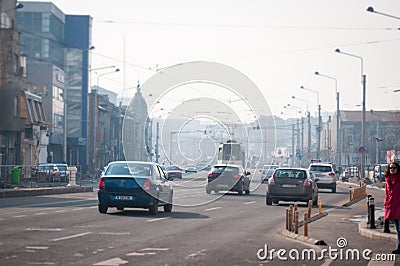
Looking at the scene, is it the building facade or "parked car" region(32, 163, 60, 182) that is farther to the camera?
the building facade

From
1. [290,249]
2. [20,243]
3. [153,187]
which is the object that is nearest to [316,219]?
[153,187]

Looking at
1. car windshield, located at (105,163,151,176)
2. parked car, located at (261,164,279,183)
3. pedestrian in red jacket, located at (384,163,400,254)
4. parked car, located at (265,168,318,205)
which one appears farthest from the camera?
parked car, located at (261,164,279,183)

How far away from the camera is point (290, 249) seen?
15.2 metres

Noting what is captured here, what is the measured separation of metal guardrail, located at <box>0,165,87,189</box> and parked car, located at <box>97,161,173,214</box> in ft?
55.0

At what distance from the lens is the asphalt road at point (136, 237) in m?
13.1

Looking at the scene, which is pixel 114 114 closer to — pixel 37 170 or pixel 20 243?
pixel 37 170

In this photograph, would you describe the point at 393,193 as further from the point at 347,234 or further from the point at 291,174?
the point at 291,174

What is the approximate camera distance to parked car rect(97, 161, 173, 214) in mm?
23406

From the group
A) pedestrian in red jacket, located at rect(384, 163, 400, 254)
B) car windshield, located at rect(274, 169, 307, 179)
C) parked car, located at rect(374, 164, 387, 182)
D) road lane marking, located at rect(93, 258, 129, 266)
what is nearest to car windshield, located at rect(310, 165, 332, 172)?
parked car, located at rect(374, 164, 387, 182)

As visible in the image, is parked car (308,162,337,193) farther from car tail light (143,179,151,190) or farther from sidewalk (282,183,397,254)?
car tail light (143,179,151,190)

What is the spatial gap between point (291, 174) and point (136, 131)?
118ft

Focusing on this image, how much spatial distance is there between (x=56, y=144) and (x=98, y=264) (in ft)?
263

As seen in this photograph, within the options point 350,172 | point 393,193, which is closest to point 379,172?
point 350,172

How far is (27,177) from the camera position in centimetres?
4206
